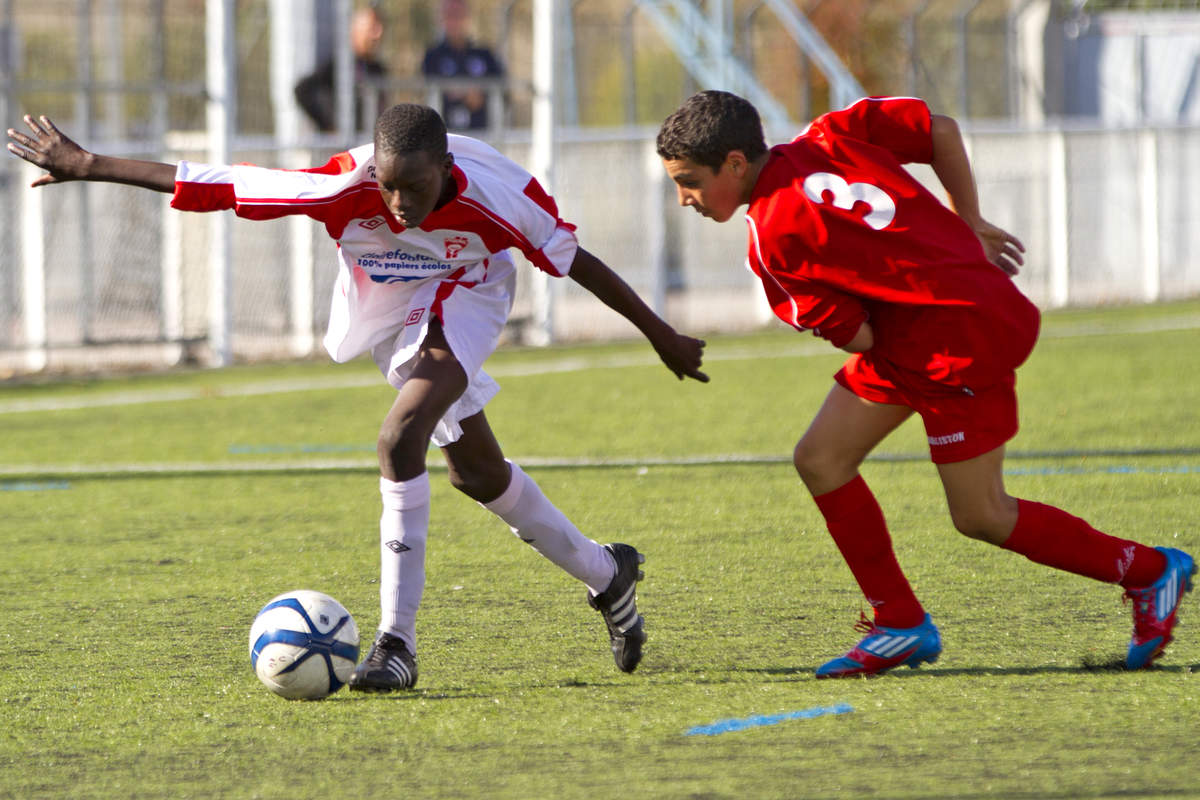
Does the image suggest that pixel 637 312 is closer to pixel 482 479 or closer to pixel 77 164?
pixel 482 479

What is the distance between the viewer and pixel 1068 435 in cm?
868

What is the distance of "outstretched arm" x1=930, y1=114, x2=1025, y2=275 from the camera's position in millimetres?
4328

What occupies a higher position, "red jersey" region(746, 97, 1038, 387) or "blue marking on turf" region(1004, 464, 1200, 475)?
"red jersey" region(746, 97, 1038, 387)

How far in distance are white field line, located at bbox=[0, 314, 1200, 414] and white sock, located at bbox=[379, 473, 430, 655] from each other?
7.44 meters

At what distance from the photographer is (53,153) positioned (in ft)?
14.3

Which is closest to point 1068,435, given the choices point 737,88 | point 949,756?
point 949,756

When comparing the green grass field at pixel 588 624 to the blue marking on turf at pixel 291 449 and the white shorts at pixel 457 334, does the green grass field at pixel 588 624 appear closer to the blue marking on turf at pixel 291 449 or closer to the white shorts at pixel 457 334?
the blue marking on turf at pixel 291 449

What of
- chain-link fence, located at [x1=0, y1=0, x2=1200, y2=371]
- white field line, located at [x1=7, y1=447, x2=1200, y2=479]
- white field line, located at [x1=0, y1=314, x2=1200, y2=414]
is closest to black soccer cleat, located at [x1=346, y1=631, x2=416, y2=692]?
white field line, located at [x1=7, y1=447, x2=1200, y2=479]

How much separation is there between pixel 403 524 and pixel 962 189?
1691 millimetres

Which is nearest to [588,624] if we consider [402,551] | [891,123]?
[402,551]

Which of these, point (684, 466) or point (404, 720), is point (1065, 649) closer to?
point (404, 720)

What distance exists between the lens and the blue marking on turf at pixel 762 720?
378cm

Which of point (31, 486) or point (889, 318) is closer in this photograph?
point (889, 318)

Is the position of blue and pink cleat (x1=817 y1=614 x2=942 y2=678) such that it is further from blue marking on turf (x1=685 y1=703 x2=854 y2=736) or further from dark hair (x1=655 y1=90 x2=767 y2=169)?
dark hair (x1=655 y1=90 x2=767 y2=169)
